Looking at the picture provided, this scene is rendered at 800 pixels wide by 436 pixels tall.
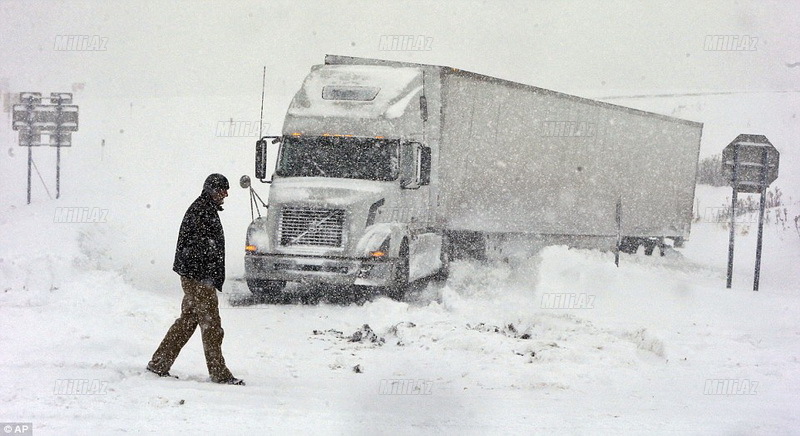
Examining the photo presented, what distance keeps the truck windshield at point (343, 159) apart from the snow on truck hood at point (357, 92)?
442mm

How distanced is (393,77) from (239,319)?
503cm

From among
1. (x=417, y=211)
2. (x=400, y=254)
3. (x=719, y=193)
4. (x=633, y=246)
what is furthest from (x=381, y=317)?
(x=719, y=193)

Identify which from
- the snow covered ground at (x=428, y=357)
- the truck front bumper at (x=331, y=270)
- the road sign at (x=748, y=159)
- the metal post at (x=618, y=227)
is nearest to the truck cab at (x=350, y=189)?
the truck front bumper at (x=331, y=270)

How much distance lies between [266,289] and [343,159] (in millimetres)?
2472

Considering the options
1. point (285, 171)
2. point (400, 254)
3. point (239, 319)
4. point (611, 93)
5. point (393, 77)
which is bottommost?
point (239, 319)

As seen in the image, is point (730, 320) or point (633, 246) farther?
point (633, 246)

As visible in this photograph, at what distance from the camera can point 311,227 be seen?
46.7ft

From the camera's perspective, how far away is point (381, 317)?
13.0m

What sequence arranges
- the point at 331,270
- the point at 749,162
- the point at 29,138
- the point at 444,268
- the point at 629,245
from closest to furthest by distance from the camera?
1. the point at 331,270
2. the point at 749,162
3. the point at 444,268
4. the point at 629,245
5. the point at 29,138

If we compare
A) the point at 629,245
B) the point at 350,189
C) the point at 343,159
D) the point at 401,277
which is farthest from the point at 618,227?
the point at 350,189

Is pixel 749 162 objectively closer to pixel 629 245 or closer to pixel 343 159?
pixel 343 159

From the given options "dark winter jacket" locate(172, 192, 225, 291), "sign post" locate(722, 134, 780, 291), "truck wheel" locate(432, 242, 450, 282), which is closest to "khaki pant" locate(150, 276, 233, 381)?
"dark winter jacket" locate(172, 192, 225, 291)

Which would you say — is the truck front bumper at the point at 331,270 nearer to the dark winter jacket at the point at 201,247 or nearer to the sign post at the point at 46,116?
the dark winter jacket at the point at 201,247

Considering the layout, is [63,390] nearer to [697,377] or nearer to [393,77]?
[697,377]
